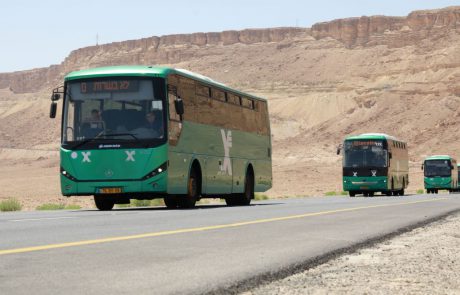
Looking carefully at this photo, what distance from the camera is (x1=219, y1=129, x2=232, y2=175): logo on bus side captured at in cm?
2765

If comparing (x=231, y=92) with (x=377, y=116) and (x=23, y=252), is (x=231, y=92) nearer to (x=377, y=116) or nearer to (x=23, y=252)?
(x=23, y=252)

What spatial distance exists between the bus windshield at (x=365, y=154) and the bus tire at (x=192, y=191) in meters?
26.0

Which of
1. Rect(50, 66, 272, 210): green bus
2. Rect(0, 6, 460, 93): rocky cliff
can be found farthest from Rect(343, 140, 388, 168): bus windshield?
Rect(0, 6, 460, 93): rocky cliff

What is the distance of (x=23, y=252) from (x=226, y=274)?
274 centimetres

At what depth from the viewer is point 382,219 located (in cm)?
2023

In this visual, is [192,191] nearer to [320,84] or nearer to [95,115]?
[95,115]

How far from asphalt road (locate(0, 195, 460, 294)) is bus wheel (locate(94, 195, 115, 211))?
6.42 meters

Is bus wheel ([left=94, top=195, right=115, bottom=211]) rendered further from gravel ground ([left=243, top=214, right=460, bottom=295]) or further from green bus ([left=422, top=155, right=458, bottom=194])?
green bus ([left=422, top=155, right=458, bottom=194])

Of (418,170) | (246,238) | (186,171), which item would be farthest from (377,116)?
(246,238)

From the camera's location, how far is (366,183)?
50.4 m

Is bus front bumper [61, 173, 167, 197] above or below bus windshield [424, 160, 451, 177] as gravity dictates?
below

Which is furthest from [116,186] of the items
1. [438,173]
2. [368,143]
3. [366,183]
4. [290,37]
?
[290,37]

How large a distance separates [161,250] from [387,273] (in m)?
2.94

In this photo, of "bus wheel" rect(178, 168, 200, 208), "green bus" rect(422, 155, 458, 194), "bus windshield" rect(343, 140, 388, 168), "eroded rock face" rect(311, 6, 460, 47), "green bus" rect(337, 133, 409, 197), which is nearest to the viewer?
"bus wheel" rect(178, 168, 200, 208)
